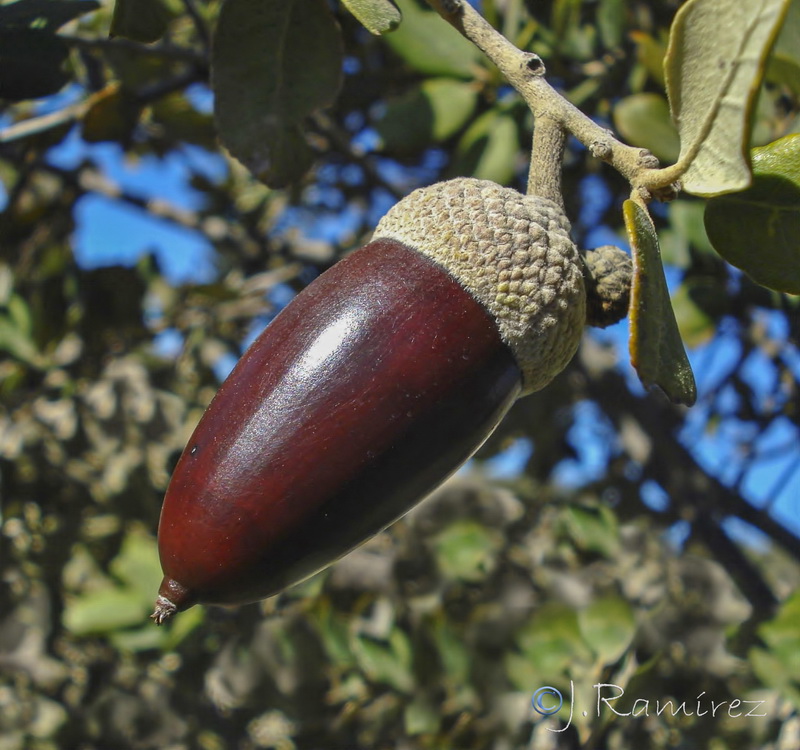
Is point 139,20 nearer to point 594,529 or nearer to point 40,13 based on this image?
point 40,13

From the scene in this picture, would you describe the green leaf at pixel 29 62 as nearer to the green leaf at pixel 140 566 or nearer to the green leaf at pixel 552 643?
the green leaf at pixel 140 566

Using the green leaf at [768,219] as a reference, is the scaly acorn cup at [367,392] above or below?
below

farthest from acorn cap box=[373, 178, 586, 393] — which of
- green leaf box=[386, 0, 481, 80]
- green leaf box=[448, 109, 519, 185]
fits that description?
green leaf box=[386, 0, 481, 80]

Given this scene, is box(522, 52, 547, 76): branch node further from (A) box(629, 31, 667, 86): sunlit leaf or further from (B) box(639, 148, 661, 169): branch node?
(A) box(629, 31, 667, 86): sunlit leaf

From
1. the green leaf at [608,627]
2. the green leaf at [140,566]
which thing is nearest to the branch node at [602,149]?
the green leaf at [608,627]

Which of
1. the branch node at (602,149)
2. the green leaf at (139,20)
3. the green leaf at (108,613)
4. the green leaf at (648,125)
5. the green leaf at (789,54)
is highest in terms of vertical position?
the green leaf at (139,20)

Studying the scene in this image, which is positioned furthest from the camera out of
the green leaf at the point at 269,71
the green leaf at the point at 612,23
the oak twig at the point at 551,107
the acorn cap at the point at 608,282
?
the green leaf at the point at 612,23

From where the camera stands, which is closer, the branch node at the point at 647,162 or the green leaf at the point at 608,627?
the branch node at the point at 647,162

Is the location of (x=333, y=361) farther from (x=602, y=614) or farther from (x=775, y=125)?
(x=775, y=125)
